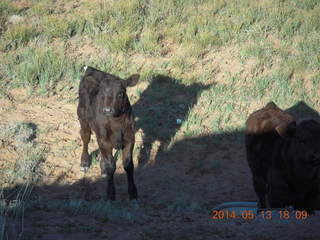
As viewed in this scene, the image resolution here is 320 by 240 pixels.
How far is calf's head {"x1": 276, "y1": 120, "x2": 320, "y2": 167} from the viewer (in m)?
6.84

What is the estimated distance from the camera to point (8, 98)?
12.6 m

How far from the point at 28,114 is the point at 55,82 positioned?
1.62m

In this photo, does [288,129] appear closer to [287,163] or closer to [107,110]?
[287,163]

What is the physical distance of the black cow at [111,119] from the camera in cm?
841

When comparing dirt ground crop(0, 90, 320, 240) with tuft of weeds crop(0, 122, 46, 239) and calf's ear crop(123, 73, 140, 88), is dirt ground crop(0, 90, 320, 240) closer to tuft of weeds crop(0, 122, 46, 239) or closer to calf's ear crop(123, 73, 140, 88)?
tuft of weeds crop(0, 122, 46, 239)

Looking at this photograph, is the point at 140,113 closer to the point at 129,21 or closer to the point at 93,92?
the point at 93,92

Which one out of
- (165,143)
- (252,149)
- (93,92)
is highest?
(93,92)

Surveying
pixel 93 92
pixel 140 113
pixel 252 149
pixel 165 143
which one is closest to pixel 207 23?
pixel 140 113

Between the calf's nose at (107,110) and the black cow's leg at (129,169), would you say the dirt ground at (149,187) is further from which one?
the calf's nose at (107,110)

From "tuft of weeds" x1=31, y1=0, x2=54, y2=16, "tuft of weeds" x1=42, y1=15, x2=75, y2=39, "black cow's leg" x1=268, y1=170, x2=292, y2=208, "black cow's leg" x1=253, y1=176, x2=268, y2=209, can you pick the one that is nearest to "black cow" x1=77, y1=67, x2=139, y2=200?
"black cow's leg" x1=253, y1=176, x2=268, y2=209

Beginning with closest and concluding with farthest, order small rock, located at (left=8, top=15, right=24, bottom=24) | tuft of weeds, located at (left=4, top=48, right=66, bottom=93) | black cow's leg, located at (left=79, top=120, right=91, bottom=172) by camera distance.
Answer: black cow's leg, located at (left=79, top=120, right=91, bottom=172) → tuft of weeds, located at (left=4, top=48, right=66, bottom=93) → small rock, located at (left=8, top=15, right=24, bottom=24)

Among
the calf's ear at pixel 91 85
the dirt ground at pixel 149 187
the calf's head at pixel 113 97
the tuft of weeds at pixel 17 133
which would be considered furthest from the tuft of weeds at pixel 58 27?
the calf's head at pixel 113 97

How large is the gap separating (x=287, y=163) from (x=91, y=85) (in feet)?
12.5
